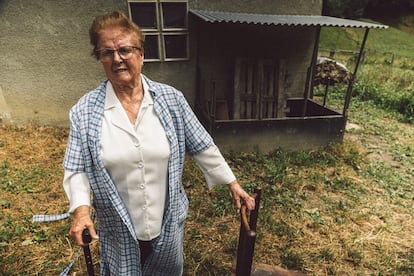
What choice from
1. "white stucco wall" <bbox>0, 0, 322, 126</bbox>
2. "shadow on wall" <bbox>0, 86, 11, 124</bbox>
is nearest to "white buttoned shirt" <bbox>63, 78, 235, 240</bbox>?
"white stucco wall" <bbox>0, 0, 322, 126</bbox>

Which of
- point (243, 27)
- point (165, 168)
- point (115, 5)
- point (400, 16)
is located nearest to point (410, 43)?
point (400, 16)

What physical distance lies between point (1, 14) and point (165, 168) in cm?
533

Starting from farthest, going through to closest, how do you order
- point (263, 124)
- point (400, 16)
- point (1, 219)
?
point (400, 16) < point (263, 124) < point (1, 219)

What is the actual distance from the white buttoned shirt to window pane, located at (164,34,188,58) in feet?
13.8

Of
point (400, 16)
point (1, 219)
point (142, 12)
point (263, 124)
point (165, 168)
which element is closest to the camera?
point (165, 168)

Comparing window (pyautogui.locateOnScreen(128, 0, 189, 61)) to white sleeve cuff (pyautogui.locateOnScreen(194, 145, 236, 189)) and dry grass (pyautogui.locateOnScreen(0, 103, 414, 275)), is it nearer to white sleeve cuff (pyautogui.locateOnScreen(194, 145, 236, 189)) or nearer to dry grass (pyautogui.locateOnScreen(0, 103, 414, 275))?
dry grass (pyautogui.locateOnScreen(0, 103, 414, 275))

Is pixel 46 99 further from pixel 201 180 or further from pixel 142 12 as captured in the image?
pixel 201 180

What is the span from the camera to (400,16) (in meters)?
40.0

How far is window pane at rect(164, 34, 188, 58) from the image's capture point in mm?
5543

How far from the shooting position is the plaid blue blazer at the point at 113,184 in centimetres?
143

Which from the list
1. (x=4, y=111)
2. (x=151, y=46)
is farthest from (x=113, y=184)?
(x=4, y=111)

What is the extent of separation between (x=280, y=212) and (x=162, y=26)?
3922mm

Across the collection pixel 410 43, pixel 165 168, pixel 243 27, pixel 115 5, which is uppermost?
pixel 115 5

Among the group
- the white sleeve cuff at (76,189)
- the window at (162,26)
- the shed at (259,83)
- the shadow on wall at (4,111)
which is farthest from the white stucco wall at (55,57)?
the white sleeve cuff at (76,189)
